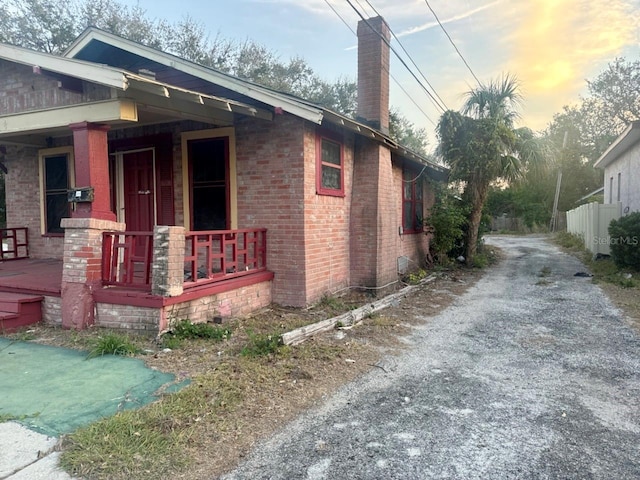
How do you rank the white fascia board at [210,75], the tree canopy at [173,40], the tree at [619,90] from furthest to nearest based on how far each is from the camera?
the tree at [619,90], the tree canopy at [173,40], the white fascia board at [210,75]

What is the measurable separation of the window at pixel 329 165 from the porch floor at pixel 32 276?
4275 millimetres

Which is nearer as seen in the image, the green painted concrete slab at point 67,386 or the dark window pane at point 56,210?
the green painted concrete slab at point 67,386

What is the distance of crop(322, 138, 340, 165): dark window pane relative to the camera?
7.46m

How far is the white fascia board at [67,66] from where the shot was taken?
4.76 metres

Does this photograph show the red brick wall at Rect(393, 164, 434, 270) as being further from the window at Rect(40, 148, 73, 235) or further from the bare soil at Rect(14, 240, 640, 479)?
the window at Rect(40, 148, 73, 235)

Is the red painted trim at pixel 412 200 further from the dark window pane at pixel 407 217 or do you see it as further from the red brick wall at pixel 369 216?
the red brick wall at pixel 369 216

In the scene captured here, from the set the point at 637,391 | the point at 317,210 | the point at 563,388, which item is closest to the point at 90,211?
the point at 317,210

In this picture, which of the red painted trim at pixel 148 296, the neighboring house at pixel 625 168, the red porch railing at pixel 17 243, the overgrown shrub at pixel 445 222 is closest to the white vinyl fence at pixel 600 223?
the neighboring house at pixel 625 168

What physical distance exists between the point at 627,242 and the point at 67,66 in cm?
1209

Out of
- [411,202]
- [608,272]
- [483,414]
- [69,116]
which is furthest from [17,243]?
[608,272]

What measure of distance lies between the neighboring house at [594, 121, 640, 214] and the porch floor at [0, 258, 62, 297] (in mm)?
13701

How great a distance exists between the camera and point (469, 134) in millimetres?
12523

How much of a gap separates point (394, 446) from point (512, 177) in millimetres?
11038

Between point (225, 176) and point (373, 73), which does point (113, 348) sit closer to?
point (225, 176)
